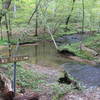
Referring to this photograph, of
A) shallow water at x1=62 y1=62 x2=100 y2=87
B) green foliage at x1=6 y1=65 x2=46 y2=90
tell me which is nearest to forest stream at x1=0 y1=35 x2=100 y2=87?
shallow water at x1=62 y1=62 x2=100 y2=87

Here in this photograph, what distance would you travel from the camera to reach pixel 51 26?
77.9 ft

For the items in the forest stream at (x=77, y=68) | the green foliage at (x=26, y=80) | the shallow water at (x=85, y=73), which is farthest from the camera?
the forest stream at (x=77, y=68)

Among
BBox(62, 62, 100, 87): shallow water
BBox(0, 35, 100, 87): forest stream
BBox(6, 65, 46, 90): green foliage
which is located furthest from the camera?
BBox(0, 35, 100, 87): forest stream

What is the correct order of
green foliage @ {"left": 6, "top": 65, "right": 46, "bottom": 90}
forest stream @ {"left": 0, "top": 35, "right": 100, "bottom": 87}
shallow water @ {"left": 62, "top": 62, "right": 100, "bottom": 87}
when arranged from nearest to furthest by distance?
green foliage @ {"left": 6, "top": 65, "right": 46, "bottom": 90} < shallow water @ {"left": 62, "top": 62, "right": 100, "bottom": 87} < forest stream @ {"left": 0, "top": 35, "right": 100, "bottom": 87}

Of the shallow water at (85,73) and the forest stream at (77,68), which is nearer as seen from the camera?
the shallow water at (85,73)

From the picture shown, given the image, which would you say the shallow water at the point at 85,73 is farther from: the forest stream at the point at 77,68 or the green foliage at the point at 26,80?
the green foliage at the point at 26,80

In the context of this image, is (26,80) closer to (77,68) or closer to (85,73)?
(85,73)

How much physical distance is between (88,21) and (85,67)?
1643cm

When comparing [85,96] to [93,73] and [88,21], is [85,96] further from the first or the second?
[88,21]

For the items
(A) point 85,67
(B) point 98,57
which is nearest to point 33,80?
(A) point 85,67

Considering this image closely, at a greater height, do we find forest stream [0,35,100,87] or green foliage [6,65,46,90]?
green foliage [6,65,46,90]

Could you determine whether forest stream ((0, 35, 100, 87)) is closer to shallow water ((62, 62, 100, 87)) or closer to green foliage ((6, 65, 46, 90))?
shallow water ((62, 62, 100, 87))

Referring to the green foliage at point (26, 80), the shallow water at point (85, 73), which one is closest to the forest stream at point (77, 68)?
the shallow water at point (85, 73)

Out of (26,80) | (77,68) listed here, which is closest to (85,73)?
(77,68)
